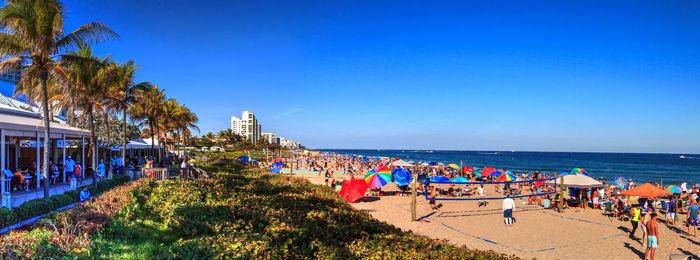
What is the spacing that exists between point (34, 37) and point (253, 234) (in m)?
10.8

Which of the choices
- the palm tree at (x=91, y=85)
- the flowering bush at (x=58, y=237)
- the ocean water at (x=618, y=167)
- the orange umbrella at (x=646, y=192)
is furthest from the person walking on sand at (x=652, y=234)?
the ocean water at (x=618, y=167)

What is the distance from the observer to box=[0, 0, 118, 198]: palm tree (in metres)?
10.5

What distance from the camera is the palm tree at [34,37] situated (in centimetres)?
1048

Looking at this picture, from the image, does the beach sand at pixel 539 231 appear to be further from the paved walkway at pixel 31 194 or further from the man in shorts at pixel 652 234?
the paved walkway at pixel 31 194

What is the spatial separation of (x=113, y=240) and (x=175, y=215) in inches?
46.9

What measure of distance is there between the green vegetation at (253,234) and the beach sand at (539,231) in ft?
19.1

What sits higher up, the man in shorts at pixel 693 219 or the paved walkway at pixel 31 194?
the paved walkway at pixel 31 194

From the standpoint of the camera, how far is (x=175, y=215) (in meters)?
7.25

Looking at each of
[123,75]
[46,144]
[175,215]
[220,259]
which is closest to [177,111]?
[123,75]

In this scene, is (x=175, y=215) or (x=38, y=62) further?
(x=38, y=62)

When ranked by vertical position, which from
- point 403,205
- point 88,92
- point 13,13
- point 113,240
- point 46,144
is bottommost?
point 403,205

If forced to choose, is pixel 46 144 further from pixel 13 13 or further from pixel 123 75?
pixel 123 75

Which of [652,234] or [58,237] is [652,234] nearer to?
[652,234]

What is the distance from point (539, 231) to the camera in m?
12.8
